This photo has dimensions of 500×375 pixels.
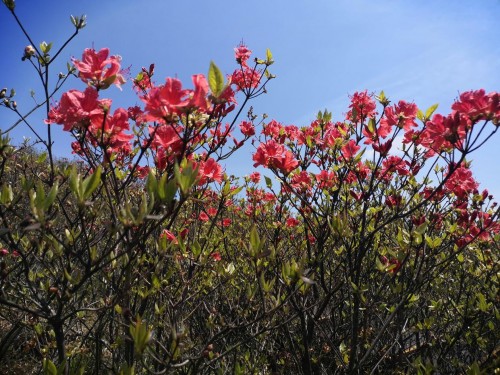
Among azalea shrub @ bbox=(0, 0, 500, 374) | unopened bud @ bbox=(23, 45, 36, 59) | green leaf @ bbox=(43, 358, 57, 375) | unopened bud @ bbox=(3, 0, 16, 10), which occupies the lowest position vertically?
green leaf @ bbox=(43, 358, 57, 375)

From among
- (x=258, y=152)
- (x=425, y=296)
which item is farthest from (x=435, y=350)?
(x=258, y=152)

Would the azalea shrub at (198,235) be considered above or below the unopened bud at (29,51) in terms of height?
below

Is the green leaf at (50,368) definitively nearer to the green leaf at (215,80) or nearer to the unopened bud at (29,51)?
the green leaf at (215,80)

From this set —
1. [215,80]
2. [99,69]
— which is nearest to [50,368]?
[99,69]

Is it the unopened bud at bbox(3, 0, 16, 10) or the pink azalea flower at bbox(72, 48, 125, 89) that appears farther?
the unopened bud at bbox(3, 0, 16, 10)

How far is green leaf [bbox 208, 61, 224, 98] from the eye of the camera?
129cm

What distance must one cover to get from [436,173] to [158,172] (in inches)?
112

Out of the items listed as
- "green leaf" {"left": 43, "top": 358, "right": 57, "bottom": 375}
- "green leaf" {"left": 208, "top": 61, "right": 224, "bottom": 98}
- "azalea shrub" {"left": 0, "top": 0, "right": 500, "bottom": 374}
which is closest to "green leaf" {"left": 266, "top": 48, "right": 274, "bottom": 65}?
"azalea shrub" {"left": 0, "top": 0, "right": 500, "bottom": 374}

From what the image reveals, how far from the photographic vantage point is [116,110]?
1521mm

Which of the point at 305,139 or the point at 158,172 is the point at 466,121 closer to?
the point at 305,139

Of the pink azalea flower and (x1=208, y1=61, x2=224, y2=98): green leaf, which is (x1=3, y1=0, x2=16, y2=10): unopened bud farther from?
(x1=208, y1=61, x2=224, y2=98): green leaf

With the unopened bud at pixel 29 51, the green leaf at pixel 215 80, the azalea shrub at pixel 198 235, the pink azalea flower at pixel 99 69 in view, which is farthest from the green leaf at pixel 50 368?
the unopened bud at pixel 29 51

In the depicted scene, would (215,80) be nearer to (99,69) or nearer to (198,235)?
(99,69)

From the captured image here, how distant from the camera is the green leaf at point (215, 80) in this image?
4.22 ft
